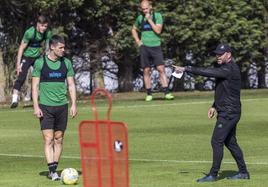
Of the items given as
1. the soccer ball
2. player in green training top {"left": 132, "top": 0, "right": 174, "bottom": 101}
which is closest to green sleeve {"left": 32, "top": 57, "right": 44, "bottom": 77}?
the soccer ball

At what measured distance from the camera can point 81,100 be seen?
27.1 m

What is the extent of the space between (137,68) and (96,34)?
6.37ft

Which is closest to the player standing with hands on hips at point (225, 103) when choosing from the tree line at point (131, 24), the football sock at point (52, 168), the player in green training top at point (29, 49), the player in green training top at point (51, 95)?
the player in green training top at point (51, 95)

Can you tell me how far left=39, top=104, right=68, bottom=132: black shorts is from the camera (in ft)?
48.3

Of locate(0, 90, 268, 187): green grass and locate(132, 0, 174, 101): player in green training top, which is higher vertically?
locate(132, 0, 174, 101): player in green training top

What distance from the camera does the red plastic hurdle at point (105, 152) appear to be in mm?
10617

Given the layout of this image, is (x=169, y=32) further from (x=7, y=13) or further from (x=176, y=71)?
(x=176, y=71)

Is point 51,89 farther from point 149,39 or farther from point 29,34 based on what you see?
point 149,39

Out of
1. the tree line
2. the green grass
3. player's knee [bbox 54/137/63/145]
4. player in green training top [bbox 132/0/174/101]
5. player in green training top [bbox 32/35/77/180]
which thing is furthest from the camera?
the tree line

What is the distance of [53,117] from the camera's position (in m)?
14.8

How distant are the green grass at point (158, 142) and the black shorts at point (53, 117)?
0.75 meters

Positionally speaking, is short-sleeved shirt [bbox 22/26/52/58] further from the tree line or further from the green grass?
the tree line

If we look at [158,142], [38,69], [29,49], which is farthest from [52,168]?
[29,49]

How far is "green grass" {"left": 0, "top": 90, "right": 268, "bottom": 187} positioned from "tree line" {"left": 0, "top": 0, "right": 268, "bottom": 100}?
2040mm
